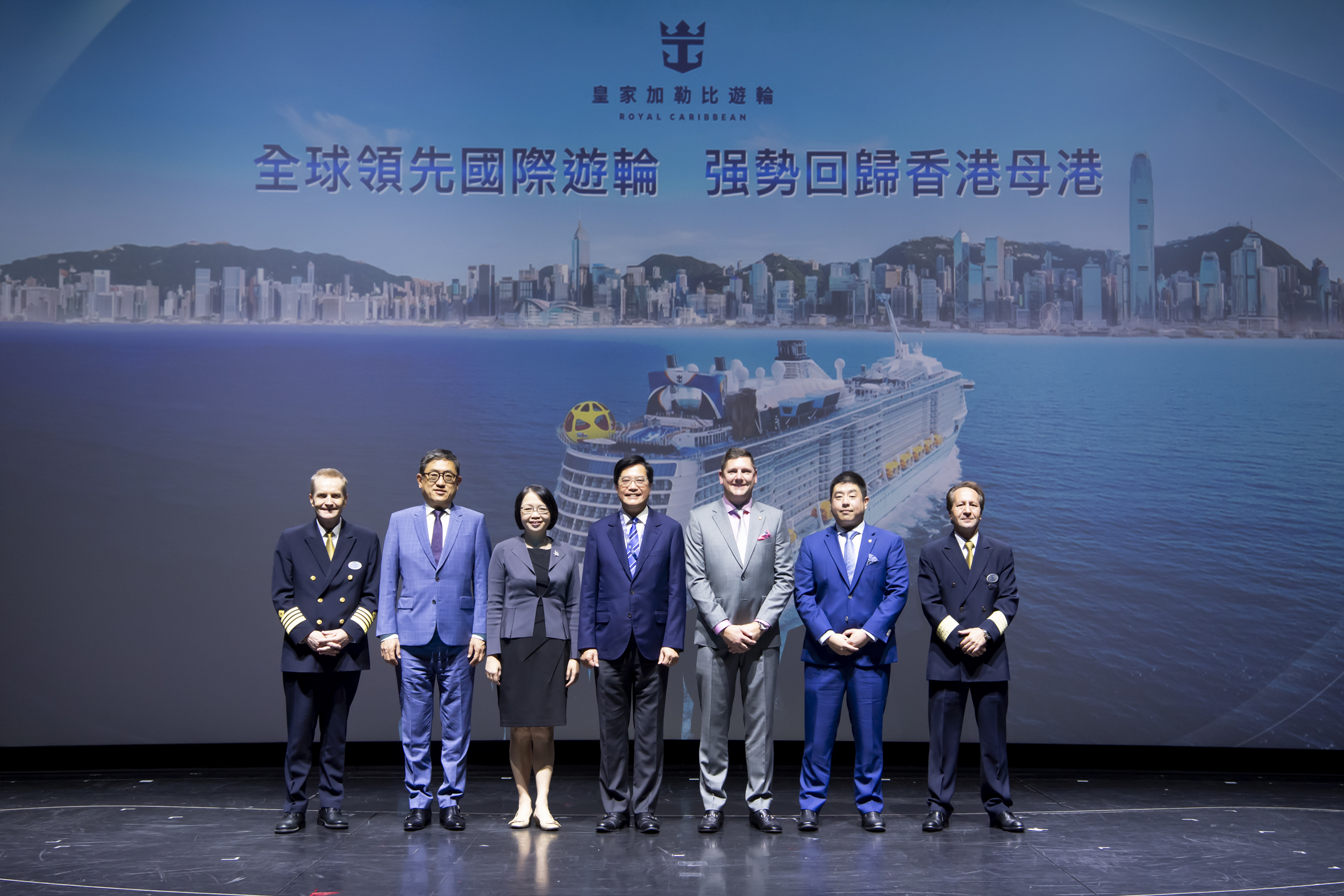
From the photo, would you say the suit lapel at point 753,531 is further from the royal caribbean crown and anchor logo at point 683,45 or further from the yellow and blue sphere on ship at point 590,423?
the royal caribbean crown and anchor logo at point 683,45

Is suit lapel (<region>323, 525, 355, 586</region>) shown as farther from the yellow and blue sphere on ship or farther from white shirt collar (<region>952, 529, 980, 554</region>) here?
white shirt collar (<region>952, 529, 980, 554</region>)

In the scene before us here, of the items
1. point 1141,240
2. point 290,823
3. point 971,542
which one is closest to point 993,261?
point 1141,240

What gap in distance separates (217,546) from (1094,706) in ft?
14.5

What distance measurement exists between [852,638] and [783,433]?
1.51m

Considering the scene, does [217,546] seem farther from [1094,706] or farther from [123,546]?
[1094,706]

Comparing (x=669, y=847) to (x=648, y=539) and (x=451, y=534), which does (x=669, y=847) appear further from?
(x=451, y=534)

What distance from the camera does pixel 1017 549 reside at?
4902 mm

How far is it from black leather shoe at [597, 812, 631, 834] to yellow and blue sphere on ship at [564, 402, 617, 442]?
1.90m

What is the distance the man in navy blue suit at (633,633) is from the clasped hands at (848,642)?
57cm

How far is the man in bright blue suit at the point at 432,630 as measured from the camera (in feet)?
12.1

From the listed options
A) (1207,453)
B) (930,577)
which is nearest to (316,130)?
(930,577)

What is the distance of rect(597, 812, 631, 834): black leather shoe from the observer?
362 centimetres

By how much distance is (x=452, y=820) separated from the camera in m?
3.65

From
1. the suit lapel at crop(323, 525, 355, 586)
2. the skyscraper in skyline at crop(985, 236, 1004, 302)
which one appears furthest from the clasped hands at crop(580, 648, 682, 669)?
the skyscraper in skyline at crop(985, 236, 1004, 302)
